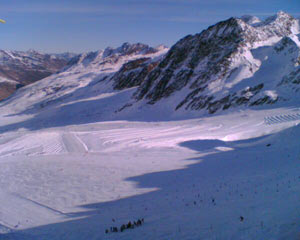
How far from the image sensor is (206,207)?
709 cm

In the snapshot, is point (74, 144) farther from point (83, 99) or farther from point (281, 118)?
point (83, 99)

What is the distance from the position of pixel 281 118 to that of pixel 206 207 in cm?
1630

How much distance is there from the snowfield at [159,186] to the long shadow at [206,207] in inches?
1.0

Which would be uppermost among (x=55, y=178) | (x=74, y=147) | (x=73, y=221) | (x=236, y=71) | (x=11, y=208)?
(x=236, y=71)

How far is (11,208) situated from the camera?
29.3ft

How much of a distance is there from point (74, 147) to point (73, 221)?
11752 millimetres

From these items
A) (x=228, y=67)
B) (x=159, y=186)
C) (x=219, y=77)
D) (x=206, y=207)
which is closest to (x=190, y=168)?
(x=159, y=186)

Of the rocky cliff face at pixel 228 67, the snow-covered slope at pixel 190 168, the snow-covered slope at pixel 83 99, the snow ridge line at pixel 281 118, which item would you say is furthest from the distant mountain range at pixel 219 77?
the snow ridge line at pixel 281 118

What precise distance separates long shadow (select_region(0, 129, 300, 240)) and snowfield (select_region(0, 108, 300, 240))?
24 millimetres

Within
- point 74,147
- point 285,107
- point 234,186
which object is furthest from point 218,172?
point 285,107

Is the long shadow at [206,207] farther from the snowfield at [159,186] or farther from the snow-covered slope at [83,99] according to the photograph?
the snow-covered slope at [83,99]

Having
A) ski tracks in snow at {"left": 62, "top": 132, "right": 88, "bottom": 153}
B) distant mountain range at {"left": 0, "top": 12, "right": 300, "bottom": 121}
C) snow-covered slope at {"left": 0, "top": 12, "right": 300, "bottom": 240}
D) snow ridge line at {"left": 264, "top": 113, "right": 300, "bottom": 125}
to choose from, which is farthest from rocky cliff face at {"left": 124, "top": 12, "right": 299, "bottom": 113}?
ski tracks in snow at {"left": 62, "top": 132, "right": 88, "bottom": 153}

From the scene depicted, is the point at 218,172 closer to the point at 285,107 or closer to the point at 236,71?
the point at 285,107

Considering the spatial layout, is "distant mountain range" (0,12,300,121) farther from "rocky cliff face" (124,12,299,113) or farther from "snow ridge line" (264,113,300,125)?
"snow ridge line" (264,113,300,125)
